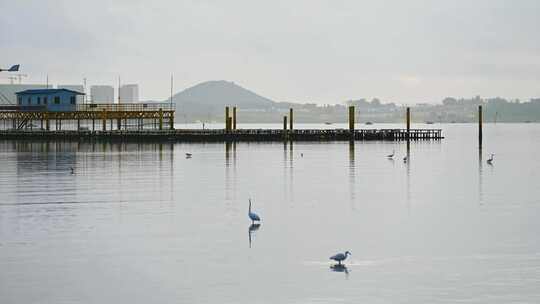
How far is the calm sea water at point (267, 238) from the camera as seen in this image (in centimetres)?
2140

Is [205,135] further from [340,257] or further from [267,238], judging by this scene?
[340,257]

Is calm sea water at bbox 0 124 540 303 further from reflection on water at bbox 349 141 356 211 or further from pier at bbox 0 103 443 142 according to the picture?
pier at bbox 0 103 443 142

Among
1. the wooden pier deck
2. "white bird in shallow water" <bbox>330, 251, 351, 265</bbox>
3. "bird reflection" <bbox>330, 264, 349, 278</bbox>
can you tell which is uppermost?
the wooden pier deck

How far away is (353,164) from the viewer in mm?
66562

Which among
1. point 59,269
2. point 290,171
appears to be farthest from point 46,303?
point 290,171

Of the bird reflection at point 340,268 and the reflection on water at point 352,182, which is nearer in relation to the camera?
the bird reflection at point 340,268

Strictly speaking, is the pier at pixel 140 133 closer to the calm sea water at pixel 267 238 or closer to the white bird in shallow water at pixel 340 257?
the calm sea water at pixel 267 238

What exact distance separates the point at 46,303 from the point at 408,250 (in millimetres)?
11173

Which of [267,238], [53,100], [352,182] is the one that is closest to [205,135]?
[53,100]

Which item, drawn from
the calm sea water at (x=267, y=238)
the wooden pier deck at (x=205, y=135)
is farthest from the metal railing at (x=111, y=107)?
the calm sea water at (x=267, y=238)

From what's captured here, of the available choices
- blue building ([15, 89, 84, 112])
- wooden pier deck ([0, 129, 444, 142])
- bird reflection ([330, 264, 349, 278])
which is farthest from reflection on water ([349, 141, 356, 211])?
blue building ([15, 89, 84, 112])

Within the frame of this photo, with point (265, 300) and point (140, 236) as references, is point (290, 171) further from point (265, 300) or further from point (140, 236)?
point (265, 300)

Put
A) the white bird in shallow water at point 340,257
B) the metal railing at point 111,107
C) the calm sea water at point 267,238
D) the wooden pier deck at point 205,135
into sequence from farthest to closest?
the metal railing at point 111,107
the wooden pier deck at point 205,135
the white bird in shallow water at point 340,257
the calm sea water at point 267,238

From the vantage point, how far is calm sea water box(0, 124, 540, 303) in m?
21.4
